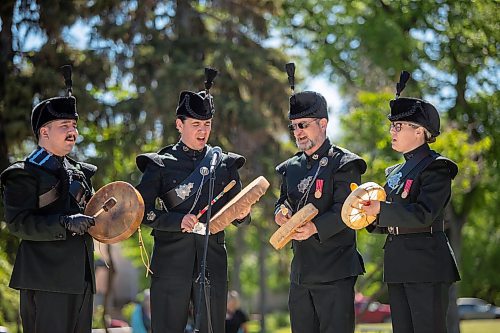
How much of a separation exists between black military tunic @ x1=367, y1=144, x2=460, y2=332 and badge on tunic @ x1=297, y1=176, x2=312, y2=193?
2.07ft

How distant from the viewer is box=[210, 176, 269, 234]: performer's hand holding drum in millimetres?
6551

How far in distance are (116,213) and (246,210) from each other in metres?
0.99

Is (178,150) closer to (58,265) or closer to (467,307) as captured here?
(58,265)

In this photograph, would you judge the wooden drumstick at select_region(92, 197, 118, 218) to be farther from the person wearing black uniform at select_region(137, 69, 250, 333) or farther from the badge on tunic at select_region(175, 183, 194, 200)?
the badge on tunic at select_region(175, 183, 194, 200)

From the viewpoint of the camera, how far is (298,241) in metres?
6.89

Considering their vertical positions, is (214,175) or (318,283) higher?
(214,175)

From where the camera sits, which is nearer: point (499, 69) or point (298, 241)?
point (298, 241)

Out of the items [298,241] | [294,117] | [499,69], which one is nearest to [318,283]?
[298,241]

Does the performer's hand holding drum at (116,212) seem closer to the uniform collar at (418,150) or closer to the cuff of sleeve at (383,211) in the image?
the cuff of sleeve at (383,211)

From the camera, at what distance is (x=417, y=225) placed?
20.7ft

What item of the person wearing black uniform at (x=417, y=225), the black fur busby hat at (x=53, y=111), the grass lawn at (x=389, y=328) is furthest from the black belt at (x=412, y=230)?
the grass lawn at (x=389, y=328)

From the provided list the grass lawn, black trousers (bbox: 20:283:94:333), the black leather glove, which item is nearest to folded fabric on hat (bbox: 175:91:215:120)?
the black leather glove

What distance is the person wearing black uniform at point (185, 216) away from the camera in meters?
6.71

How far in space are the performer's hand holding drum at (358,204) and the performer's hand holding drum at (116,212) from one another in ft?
5.03
